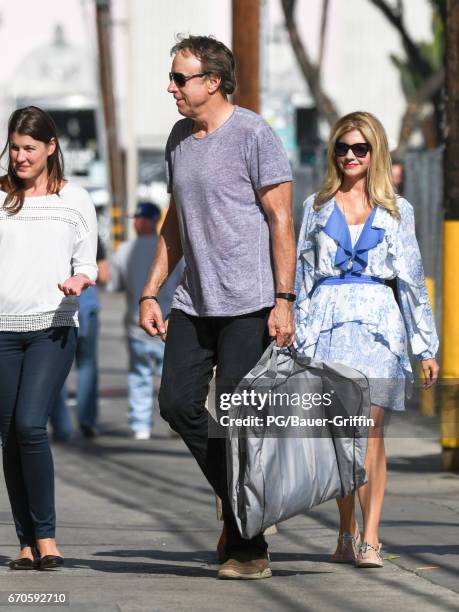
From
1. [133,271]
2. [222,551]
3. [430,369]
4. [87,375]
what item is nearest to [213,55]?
[430,369]

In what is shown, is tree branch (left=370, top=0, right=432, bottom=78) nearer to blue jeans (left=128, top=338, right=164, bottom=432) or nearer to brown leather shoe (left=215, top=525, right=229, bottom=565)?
blue jeans (left=128, top=338, right=164, bottom=432)

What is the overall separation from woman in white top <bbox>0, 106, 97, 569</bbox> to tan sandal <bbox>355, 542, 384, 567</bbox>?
3.77ft

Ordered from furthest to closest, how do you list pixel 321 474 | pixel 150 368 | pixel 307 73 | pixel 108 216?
1. pixel 108 216
2. pixel 307 73
3. pixel 150 368
4. pixel 321 474

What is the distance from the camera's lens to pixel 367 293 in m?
6.23

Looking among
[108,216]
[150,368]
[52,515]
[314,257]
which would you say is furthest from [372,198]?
[108,216]

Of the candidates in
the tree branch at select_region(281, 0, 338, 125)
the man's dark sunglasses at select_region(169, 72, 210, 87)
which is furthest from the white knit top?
the tree branch at select_region(281, 0, 338, 125)

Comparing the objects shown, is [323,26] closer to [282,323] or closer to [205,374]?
[205,374]

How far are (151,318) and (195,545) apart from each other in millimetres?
1286

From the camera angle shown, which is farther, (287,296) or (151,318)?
(151,318)

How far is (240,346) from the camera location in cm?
593

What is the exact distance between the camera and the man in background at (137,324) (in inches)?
460

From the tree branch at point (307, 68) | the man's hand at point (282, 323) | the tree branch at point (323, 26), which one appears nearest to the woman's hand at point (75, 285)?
the man's hand at point (282, 323)

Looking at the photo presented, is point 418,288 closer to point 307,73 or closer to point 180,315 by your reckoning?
point 180,315

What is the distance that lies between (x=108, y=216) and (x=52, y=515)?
33.6 meters
